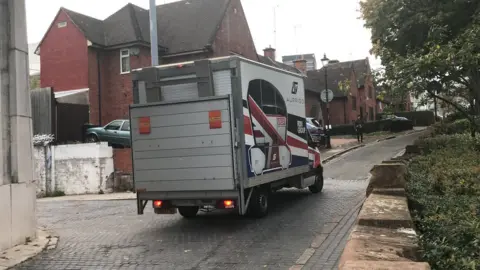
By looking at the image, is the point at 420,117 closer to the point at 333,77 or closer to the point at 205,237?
the point at 333,77

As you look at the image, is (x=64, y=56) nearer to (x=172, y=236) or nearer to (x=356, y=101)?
(x=172, y=236)

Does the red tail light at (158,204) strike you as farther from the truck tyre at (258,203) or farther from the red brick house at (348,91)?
the red brick house at (348,91)

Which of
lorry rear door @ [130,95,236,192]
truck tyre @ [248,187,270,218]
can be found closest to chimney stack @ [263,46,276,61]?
truck tyre @ [248,187,270,218]

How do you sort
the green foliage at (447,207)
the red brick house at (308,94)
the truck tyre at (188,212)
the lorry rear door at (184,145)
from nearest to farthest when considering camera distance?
1. the green foliage at (447,207)
2. the lorry rear door at (184,145)
3. the truck tyre at (188,212)
4. the red brick house at (308,94)

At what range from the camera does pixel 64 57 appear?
95.1ft

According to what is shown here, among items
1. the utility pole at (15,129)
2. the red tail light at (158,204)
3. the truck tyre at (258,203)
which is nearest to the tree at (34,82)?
the utility pole at (15,129)

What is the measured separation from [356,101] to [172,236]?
45670mm

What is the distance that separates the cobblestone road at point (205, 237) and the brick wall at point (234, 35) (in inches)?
716

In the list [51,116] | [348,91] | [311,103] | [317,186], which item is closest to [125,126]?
[51,116]

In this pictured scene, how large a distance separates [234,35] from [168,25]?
453cm

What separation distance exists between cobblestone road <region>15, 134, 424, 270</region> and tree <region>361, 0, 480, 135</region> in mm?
4749

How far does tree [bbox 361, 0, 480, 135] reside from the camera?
46.3 feet

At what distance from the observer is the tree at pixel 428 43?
14102 millimetres

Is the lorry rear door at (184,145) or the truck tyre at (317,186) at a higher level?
the lorry rear door at (184,145)
